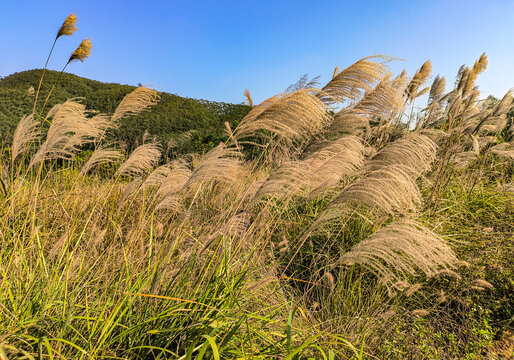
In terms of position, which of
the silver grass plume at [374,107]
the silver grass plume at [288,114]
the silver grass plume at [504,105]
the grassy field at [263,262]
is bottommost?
the grassy field at [263,262]

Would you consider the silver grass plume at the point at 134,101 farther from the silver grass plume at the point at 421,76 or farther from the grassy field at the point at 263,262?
the silver grass plume at the point at 421,76

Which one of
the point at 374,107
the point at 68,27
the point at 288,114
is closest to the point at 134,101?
the point at 68,27

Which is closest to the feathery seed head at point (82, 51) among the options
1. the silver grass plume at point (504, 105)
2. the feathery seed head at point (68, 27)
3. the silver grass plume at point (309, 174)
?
the feathery seed head at point (68, 27)

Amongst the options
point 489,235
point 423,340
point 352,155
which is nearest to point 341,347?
point 423,340

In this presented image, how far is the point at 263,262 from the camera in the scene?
9.29ft

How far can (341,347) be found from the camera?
2.10 metres

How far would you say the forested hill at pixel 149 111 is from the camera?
34.5 feet

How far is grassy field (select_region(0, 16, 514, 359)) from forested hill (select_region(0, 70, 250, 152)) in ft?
22.3

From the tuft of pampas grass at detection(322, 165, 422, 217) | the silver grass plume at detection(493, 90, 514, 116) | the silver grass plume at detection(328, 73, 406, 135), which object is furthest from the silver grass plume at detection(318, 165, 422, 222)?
the silver grass plume at detection(493, 90, 514, 116)

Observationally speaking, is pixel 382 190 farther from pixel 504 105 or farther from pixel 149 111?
pixel 149 111

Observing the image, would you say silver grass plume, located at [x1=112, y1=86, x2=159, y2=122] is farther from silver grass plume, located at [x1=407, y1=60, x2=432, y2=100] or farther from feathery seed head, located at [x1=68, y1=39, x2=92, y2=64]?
silver grass plume, located at [x1=407, y1=60, x2=432, y2=100]

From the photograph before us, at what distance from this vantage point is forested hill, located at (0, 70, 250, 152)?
10516 mm

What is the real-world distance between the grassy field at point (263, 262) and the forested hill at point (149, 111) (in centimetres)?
679

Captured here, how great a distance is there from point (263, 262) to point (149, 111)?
7711 mm
